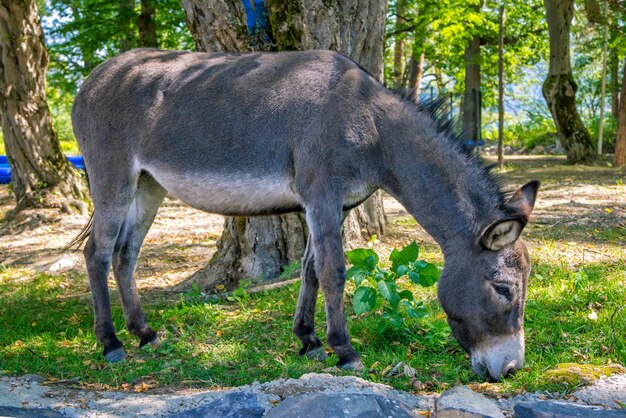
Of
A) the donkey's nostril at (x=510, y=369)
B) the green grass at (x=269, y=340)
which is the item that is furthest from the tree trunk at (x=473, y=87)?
the donkey's nostril at (x=510, y=369)

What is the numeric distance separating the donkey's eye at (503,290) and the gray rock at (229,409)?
164 centimetres

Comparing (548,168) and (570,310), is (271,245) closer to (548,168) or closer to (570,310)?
(570,310)

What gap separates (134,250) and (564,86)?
555 inches

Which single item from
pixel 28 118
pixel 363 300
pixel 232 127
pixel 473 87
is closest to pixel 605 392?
pixel 363 300

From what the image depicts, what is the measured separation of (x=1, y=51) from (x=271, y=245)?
6.18 meters

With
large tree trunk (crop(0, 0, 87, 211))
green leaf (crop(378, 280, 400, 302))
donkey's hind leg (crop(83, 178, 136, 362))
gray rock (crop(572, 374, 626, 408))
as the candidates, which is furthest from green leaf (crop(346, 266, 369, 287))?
large tree trunk (crop(0, 0, 87, 211))

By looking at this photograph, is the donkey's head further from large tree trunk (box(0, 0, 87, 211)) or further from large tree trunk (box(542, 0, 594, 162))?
large tree trunk (box(542, 0, 594, 162))

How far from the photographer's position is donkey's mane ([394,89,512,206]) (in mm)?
4566

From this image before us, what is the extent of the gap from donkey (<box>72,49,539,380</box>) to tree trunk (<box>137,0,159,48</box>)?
9.59m

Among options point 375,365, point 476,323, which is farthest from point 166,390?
point 476,323

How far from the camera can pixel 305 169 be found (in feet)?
15.3

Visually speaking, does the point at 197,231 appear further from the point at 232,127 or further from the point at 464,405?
the point at 464,405

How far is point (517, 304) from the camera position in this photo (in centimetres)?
426

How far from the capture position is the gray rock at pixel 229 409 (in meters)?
3.79
